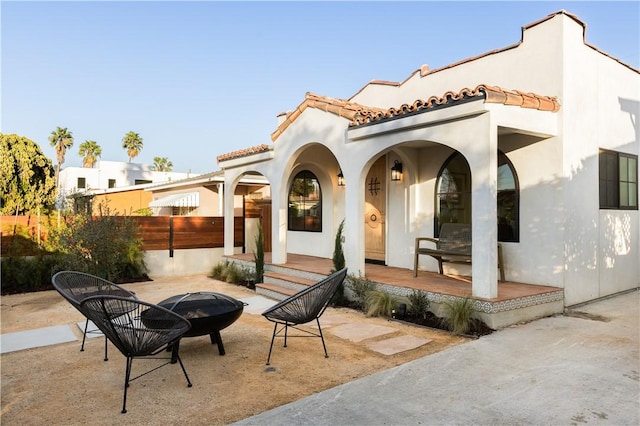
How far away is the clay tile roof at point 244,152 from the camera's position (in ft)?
34.6

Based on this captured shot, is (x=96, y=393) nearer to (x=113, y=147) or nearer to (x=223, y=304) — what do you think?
(x=223, y=304)

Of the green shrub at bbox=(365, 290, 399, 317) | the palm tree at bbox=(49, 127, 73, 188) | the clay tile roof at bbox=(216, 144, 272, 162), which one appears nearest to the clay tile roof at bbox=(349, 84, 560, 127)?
the green shrub at bbox=(365, 290, 399, 317)

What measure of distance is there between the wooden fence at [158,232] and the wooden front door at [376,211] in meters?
4.71

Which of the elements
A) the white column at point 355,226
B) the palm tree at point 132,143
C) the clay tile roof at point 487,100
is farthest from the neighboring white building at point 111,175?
the clay tile roof at point 487,100

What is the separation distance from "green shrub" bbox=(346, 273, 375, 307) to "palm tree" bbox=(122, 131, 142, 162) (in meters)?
42.0

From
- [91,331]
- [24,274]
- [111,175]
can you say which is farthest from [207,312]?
[111,175]

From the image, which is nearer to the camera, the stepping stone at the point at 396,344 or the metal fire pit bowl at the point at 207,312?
the metal fire pit bowl at the point at 207,312

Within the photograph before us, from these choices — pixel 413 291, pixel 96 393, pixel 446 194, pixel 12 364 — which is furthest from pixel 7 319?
pixel 446 194

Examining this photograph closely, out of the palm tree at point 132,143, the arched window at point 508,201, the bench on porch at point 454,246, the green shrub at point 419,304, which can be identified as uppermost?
the palm tree at point 132,143

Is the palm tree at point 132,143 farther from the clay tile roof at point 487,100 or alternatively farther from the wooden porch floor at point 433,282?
the clay tile roof at point 487,100

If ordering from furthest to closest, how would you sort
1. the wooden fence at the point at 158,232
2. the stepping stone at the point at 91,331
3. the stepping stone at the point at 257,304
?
the wooden fence at the point at 158,232 < the stepping stone at the point at 257,304 < the stepping stone at the point at 91,331

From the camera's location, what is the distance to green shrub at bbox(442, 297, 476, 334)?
5.61m

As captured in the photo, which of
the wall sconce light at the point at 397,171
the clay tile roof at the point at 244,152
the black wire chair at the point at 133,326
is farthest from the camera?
the clay tile roof at the point at 244,152

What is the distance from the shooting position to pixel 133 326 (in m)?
3.77
